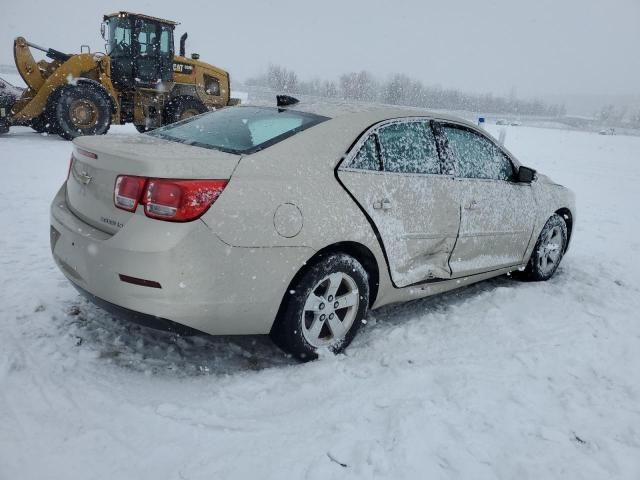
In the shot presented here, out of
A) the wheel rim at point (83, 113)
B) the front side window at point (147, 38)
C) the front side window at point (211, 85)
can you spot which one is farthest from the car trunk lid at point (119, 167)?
the front side window at point (211, 85)

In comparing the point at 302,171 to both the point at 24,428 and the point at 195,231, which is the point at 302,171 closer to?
the point at 195,231

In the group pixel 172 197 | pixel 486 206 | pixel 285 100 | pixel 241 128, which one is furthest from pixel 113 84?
pixel 172 197

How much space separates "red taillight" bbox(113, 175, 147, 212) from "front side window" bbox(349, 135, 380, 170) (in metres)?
1.21

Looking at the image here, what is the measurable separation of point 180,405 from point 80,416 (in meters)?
0.45

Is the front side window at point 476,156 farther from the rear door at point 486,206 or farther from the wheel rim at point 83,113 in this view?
the wheel rim at point 83,113

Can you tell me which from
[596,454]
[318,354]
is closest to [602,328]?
[596,454]

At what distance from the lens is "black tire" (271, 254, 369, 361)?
2.62 meters

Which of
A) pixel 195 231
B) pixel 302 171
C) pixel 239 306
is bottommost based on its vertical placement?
pixel 239 306

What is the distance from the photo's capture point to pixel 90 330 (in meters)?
2.99

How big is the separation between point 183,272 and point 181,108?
11246 millimetres

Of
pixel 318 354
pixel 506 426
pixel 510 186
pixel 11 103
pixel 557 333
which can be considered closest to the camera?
pixel 506 426

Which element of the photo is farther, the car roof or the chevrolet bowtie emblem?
the car roof

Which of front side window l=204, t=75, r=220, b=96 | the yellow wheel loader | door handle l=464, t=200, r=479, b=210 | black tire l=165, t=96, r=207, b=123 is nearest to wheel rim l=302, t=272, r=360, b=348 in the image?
door handle l=464, t=200, r=479, b=210

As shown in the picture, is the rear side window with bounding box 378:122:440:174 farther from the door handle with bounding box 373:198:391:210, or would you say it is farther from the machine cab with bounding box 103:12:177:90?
the machine cab with bounding box 103:12:177:90
